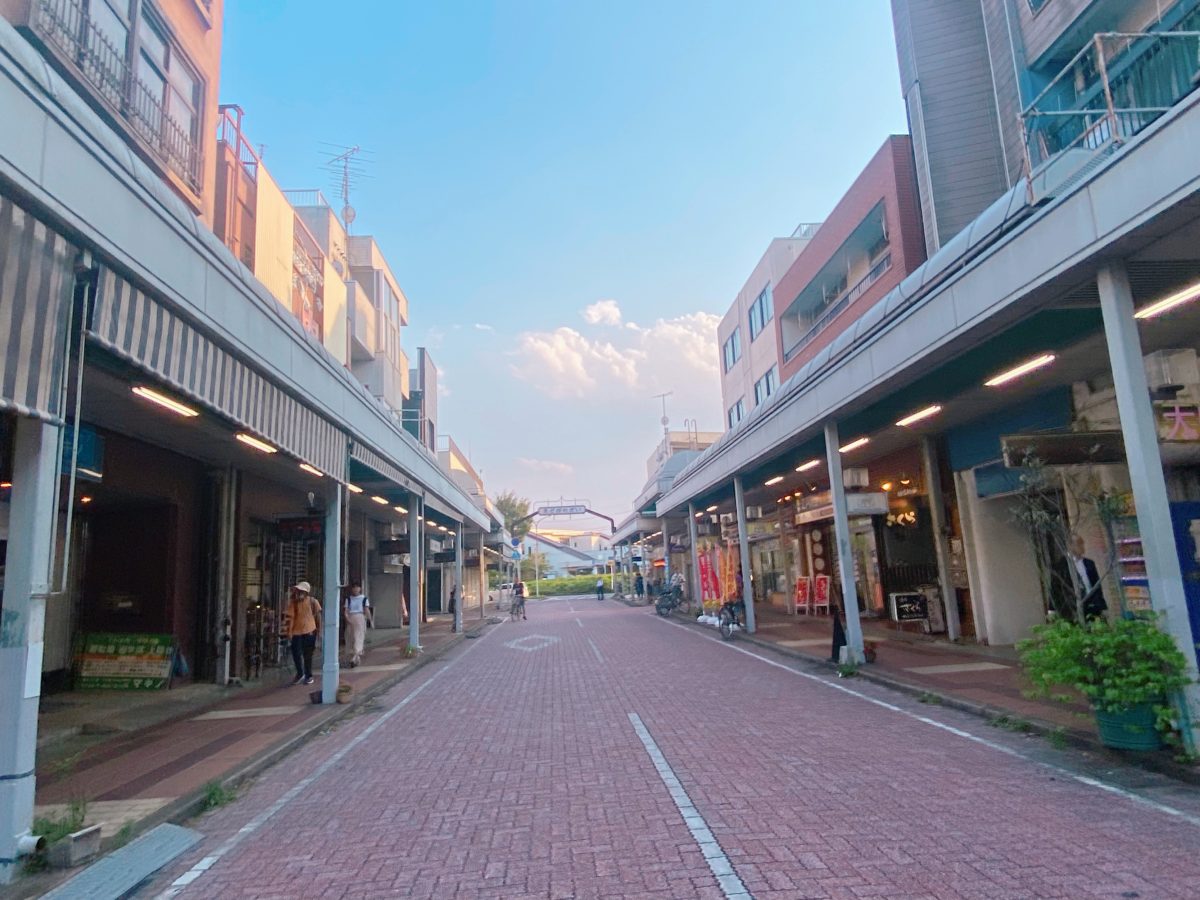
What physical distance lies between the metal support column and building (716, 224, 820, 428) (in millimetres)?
25117

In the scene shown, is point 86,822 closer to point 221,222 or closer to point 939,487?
point 221,222

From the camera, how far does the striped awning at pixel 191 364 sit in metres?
5.87

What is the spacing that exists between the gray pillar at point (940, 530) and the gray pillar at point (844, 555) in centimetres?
380

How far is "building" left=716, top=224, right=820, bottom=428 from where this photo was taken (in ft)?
99.2

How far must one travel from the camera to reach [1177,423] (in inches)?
326

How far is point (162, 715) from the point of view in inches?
448

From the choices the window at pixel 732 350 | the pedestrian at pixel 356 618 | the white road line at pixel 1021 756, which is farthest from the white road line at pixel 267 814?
the window at pixel 732 350

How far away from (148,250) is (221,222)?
998 cm

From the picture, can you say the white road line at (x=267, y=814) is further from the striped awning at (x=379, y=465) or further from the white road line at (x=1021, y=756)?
the white road line at (x=1021, y=756)

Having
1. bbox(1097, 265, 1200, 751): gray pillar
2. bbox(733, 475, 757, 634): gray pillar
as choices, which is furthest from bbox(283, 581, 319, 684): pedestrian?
bbox(1097, 265, 1200, 751): gray pillar

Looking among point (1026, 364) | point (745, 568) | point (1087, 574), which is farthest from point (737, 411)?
point (1026, 364)

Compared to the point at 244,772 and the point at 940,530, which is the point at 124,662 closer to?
the point at 244,772

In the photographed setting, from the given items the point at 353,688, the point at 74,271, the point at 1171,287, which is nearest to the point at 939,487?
the point at 1171,287

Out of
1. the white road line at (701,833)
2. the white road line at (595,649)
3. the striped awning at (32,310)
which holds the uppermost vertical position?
the striped awning at (32,310)
